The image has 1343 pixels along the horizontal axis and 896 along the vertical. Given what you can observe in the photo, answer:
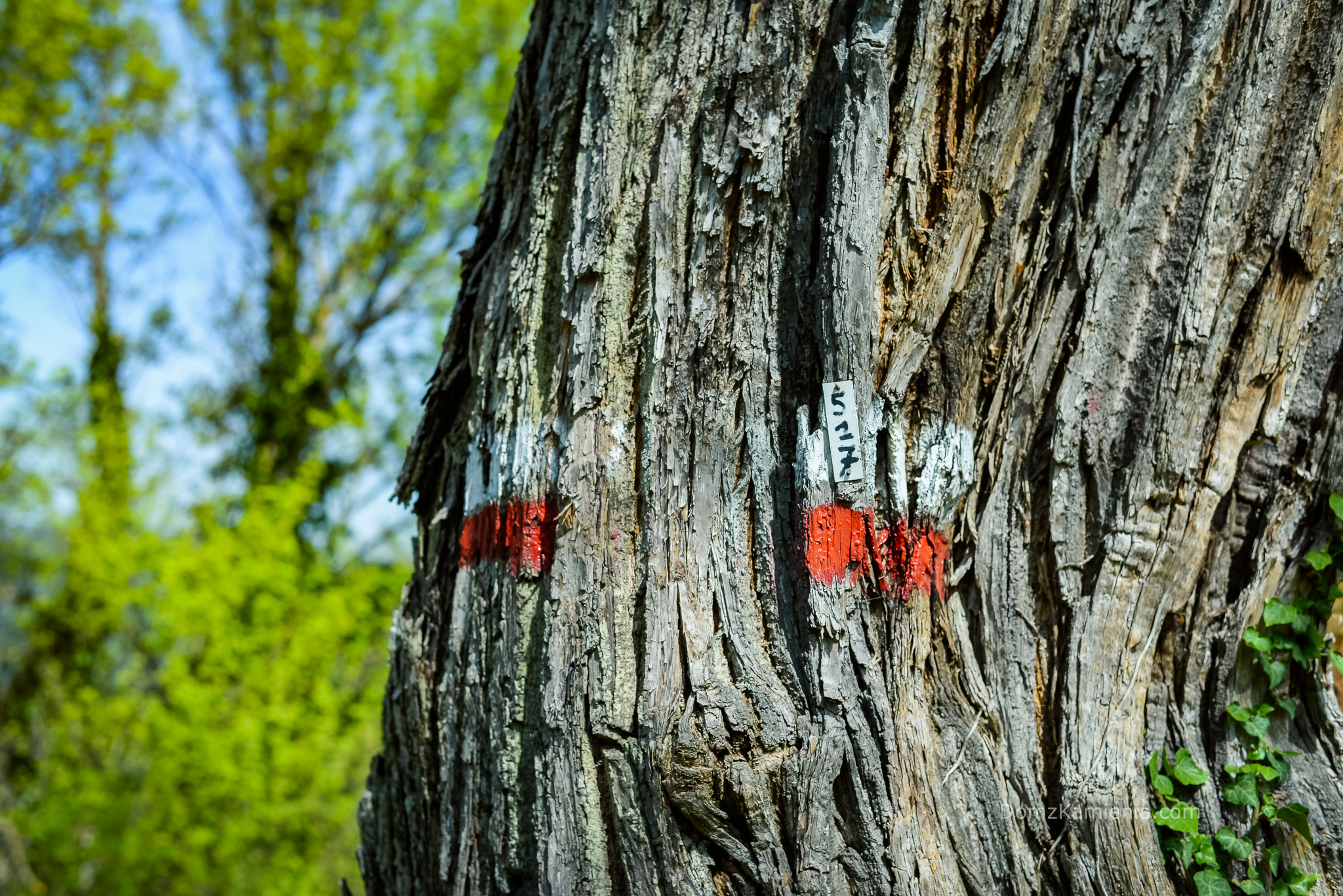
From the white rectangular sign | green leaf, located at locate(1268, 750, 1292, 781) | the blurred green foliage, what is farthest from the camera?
the blurred green foliage

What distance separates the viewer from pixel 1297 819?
1653 millimetres

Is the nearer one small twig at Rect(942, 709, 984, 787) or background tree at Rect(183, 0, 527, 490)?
Result: small twig at Rect(942, 709, 984, 787)

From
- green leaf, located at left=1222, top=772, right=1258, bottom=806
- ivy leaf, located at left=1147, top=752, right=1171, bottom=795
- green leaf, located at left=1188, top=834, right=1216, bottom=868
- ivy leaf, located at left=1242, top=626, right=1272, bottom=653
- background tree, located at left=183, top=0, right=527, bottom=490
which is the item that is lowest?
green leaf, located at left=1188, top=834, right=1216, bottom=868

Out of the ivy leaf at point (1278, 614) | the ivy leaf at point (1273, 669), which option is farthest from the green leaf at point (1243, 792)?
the ivy leaf at point (1278, 614)

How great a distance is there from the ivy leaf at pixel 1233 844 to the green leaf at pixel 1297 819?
80 millimetres

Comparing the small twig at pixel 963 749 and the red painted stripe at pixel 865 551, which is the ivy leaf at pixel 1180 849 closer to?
the small twig at pixel 963 749

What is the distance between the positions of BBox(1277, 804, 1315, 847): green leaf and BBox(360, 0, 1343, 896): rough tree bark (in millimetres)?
35

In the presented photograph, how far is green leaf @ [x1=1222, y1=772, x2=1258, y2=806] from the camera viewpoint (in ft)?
5.50

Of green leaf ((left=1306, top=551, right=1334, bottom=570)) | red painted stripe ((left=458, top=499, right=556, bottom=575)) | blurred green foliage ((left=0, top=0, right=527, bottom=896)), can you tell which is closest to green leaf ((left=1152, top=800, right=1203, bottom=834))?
green leaf ((left=1306, top=551, right=1334, bottom=570))

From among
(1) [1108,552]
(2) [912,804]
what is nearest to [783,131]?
(1) [1108,552]

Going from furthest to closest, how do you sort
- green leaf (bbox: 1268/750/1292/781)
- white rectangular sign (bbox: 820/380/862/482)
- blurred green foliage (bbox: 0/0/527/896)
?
blurred green foliage (bbox: 0/0/527/896)
green leaf (bbox: 1268/750/1292/781)
white rectangular sign (bbox: 820/380/862/482)

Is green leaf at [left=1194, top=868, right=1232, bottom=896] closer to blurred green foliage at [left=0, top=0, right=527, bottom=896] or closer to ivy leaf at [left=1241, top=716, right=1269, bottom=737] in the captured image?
ivy leaf at [left=1241, top=716, right=1269, bottom=737]

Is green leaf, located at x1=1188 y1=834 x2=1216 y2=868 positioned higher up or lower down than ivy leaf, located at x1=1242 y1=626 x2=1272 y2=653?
lower down

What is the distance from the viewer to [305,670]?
19.8 feet
